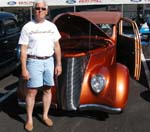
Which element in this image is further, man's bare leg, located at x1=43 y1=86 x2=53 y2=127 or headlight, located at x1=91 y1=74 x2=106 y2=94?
headlight, located at x1=91 y1=74 x2=106 y2=94

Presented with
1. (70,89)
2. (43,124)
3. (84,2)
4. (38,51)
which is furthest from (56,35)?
(84,2)

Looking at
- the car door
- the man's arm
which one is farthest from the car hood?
the man's arm

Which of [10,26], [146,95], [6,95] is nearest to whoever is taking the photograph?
[146,95]

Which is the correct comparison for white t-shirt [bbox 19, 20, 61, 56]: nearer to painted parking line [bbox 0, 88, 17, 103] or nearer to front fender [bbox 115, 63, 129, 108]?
front fender [bbox 115, 63, 129, 108]

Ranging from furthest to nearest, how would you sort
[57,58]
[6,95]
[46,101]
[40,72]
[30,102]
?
[6,95], [46,101], [30,102], [57,58], [40,72]

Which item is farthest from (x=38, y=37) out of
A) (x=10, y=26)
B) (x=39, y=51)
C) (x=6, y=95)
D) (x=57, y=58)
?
(x=10, y=26)

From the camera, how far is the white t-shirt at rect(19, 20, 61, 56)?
6.07m

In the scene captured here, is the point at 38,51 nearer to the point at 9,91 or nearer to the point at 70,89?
the point at 70,89

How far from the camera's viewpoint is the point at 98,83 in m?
6.86

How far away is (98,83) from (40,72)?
1.10 m

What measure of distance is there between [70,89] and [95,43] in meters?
1.53

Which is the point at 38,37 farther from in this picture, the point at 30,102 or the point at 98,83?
the point at 98,83

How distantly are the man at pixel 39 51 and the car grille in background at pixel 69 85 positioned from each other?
37 centimetres

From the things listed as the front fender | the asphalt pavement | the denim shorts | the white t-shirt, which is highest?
the white t-shirt
